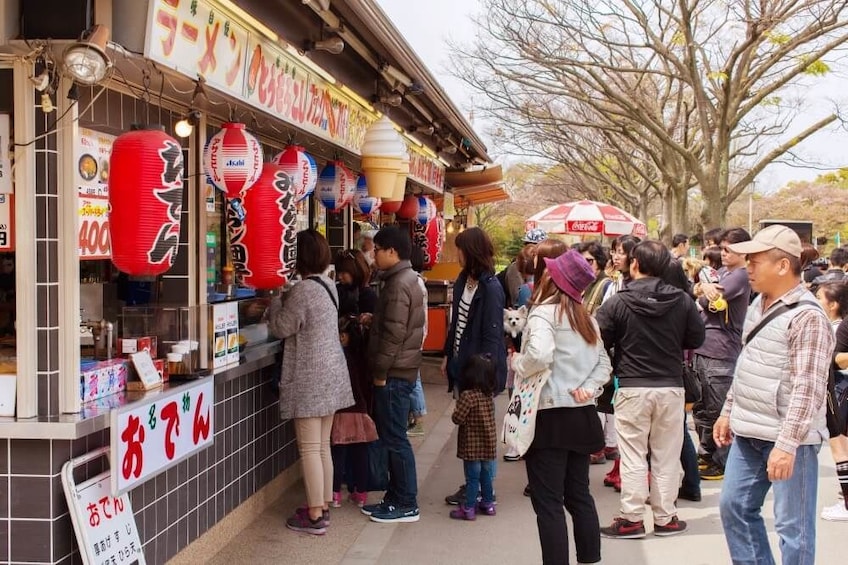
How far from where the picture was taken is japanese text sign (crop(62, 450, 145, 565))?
3.84 meters

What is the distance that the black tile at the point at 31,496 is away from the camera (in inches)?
151

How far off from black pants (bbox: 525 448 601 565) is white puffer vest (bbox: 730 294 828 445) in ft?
3.14

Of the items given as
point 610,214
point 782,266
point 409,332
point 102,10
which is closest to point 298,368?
point 409,332

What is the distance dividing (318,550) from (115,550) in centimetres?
187

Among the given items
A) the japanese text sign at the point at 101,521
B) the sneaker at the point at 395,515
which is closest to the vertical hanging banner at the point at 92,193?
the japanese text sign at the point at 101,521

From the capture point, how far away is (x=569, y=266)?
4.72 metres

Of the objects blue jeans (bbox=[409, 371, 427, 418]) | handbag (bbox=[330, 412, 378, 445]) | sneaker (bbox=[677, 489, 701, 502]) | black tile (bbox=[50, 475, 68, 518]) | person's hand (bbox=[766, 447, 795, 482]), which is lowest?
sneaker (bbox=[677, 489, 701, 502])

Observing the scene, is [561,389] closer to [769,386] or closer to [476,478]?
[769,386]

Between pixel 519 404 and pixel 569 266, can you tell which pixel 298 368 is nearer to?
pixel 519 404

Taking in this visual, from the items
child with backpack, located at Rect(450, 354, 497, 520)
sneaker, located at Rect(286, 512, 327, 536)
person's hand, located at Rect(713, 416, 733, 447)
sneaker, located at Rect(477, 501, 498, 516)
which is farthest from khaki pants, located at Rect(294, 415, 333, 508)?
person's hand, located at Rect(713, 416, 733, 447)

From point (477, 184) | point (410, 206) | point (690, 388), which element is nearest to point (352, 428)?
point (690, 388)

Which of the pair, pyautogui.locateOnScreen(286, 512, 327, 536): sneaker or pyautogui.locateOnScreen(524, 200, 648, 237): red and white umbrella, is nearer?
pyautogui.locateOnScreen(286, 512, 327, 536): sneaker

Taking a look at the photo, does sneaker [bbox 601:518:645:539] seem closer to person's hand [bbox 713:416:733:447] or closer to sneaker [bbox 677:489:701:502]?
sneaker [bbox 677:489:701:502]

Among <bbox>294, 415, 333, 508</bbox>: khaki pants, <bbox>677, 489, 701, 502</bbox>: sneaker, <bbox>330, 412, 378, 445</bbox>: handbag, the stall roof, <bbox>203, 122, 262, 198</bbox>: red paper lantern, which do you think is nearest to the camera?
<bbox>203, 122, 262, 198</bbox>: red paper lantern
